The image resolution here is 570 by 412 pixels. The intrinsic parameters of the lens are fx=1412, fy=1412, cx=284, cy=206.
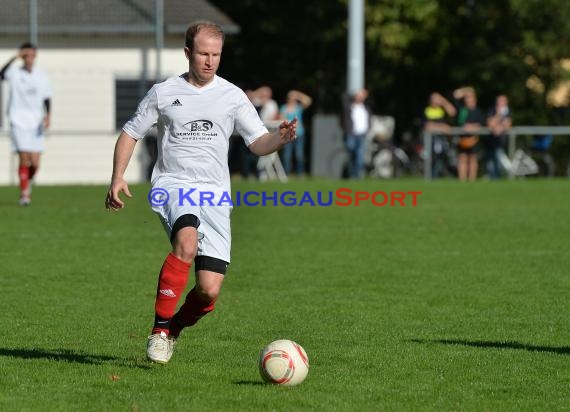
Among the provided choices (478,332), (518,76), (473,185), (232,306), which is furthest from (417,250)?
(518,76)

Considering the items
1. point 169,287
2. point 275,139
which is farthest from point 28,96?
point 169,287

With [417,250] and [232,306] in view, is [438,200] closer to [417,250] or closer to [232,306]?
[417,250]

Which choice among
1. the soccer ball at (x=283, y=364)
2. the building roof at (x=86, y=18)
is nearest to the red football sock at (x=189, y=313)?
the soccer ball at (x=283, y=364)

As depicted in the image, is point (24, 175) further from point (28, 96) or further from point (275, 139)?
point (275, 139)

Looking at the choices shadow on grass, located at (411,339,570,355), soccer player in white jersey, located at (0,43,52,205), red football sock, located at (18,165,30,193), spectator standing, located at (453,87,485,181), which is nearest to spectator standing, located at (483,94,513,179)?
spectator standing, located at (453,87,485,181)

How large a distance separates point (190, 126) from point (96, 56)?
A: 957 inches

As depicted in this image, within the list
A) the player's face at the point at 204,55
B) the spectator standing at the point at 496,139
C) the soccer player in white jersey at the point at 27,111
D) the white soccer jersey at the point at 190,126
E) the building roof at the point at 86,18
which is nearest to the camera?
the player's face at the point at 204,55

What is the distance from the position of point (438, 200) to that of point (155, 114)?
15.2m

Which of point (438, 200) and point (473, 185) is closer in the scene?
point (438, 200)

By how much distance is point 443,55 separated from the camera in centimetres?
4100

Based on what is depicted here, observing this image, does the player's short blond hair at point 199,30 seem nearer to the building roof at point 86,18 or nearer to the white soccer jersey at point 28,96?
the white soccer jersey at point 28,96

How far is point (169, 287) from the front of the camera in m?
7.66

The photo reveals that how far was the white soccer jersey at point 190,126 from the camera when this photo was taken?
7.75m

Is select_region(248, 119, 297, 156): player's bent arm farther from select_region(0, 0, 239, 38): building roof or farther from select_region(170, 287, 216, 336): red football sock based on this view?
select_region(0, 0, 239, 38): building roof
